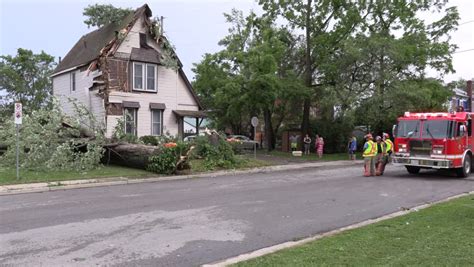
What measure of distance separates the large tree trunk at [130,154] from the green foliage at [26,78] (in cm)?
3177

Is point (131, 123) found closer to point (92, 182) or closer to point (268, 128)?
point (92, 182)

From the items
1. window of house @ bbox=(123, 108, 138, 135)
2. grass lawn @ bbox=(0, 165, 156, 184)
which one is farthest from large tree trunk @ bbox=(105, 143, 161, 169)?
window of house @ bbox=(123, 108, 138, 135)

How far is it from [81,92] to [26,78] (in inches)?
1035

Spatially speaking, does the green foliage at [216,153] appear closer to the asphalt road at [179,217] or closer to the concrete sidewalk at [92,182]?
the concrete sidewalk at [92,182]

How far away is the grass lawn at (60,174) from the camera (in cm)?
1440

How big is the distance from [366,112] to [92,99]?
16.7m

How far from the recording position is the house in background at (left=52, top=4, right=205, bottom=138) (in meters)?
25.6

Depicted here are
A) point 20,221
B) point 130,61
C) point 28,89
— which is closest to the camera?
point 20,221

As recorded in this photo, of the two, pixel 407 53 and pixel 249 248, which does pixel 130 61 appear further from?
pixel 249 248

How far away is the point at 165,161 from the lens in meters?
17.4

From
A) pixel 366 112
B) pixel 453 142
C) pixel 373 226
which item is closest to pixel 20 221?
pixel 373 226

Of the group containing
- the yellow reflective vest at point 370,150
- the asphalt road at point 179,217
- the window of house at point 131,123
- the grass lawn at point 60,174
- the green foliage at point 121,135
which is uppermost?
the window of house at point 131,123

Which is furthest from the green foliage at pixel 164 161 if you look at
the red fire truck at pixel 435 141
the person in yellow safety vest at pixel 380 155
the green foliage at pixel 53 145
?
the red fire truck at pixel 435 141

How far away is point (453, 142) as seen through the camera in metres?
16.9
